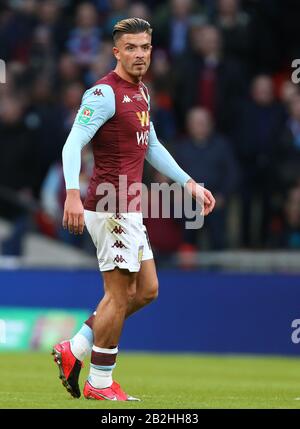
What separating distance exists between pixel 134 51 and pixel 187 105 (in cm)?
774

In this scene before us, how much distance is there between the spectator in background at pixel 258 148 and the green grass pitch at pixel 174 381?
74.4 inches

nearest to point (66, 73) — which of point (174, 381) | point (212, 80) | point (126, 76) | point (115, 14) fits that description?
point (115, 14)

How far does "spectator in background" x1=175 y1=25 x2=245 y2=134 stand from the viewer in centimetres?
1580

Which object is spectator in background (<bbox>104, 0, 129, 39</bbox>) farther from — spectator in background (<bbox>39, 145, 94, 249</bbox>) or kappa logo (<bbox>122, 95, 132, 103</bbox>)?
kappa logo (<bbox>122, 95, 132, 103</bbox>)

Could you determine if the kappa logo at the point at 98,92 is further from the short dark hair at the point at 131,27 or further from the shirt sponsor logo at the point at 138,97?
the short dark hair at the point at 131,27

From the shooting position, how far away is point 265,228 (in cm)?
1499

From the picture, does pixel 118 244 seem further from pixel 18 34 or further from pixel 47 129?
pixel 18 34

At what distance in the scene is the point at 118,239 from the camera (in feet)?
27.0

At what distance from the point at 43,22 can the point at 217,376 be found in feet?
24.7

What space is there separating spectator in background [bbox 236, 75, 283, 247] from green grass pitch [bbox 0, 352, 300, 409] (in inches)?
74.4

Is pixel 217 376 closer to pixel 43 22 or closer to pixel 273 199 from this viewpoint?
pixel 273 199

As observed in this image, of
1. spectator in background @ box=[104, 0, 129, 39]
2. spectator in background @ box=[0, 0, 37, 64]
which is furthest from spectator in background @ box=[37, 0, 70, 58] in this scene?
spectator in background @ box=[104, 0, 129, 39]

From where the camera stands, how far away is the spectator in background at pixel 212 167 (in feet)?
48.0

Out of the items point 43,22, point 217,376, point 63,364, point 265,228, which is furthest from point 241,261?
point 63,364
